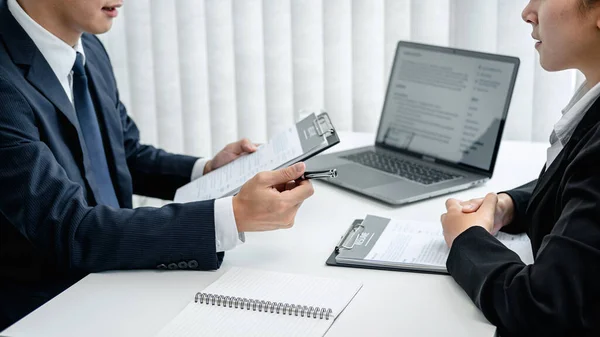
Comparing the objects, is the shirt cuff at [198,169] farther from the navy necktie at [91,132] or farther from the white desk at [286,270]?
the white desk at [286,270]

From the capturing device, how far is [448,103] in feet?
6.28

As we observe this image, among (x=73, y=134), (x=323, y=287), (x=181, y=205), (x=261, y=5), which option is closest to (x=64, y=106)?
(x=73, y=134)

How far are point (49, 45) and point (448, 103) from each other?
915 millimetres

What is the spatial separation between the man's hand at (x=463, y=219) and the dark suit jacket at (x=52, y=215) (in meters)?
0.39

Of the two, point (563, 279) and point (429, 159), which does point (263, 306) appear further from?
point (429, 159)

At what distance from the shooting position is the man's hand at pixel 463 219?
133 centimetres

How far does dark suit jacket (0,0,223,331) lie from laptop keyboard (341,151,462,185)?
2.01ft

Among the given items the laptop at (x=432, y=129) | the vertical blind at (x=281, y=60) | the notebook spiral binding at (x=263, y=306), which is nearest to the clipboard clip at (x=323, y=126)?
the laptop at (x=432, y=129)

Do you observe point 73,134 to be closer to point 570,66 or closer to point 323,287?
point 323,287

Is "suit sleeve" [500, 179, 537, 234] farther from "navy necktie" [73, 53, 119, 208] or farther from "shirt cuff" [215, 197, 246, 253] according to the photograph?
"navy necktie" [73, 53, 119, 208]

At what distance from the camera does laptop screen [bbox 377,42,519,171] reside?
181 cm

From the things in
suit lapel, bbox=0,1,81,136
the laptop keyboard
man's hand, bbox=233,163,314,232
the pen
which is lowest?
the laptop keyboard

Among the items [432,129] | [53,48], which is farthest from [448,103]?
[53,48]

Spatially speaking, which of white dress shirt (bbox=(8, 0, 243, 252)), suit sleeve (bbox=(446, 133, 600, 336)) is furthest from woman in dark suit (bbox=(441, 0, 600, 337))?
white dress shirt (bbox=(8, 0, 243, 252))
